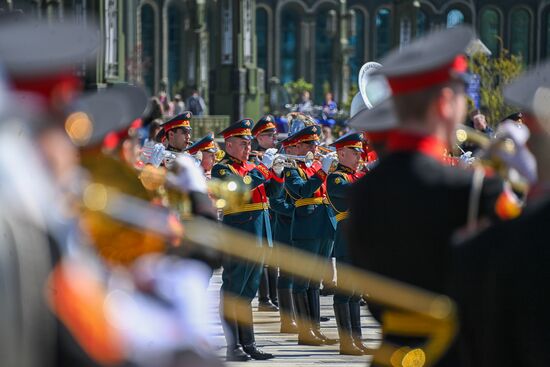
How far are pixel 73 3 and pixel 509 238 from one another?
21.8 meters

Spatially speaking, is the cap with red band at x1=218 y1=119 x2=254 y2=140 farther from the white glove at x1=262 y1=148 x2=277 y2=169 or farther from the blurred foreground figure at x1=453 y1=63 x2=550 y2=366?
the blurred foreground figure at x1=453 y1=63 x2=550 y2=366

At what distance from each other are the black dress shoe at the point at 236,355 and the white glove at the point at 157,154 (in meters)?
1.55

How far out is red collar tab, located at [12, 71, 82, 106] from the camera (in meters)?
3.69

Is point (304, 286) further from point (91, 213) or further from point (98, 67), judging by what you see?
point (98, 67)

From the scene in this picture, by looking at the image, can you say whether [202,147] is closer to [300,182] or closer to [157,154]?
[300,182]

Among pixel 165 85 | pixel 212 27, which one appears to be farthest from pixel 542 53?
pixel 165 85

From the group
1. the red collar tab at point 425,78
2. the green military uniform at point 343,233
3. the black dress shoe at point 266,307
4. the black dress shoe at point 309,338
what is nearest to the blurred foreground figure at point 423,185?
the red collar tab at point 425,78

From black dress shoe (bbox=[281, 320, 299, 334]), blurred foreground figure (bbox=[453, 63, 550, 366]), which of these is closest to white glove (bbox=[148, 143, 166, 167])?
black dress shoe (bbox=[281, 320, 299, 334])

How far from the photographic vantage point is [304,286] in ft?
41.6

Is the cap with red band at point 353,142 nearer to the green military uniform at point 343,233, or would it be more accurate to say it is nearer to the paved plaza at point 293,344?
the green military uniform at point 343,233

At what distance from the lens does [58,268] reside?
3547 mm

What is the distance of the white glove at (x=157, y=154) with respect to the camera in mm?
11148

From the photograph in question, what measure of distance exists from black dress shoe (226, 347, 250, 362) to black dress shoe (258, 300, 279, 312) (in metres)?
3.56

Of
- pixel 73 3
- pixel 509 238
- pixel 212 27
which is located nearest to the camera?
pixel 509 238
